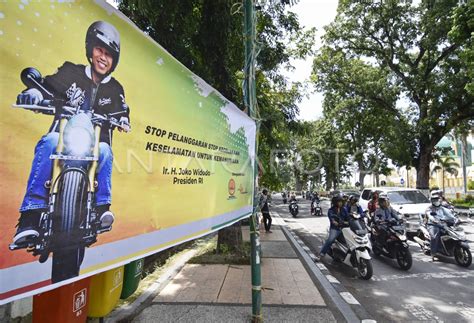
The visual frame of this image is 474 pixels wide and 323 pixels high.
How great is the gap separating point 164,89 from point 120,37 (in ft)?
1.60

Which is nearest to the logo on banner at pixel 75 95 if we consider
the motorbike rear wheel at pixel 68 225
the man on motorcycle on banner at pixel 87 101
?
the man on motorcycle on banner at pixel 87 101

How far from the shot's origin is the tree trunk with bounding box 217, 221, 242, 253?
7.41 m

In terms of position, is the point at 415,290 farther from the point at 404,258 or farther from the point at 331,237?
the point at 331,237

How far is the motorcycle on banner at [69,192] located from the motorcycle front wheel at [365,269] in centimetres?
563

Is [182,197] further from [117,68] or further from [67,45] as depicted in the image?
[67,45]

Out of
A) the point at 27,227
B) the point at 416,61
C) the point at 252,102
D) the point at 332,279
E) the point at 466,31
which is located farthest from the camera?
the point at 416,61

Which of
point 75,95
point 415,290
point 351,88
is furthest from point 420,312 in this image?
point 351,88

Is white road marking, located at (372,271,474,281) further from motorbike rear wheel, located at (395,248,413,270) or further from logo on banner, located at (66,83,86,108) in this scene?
logo on banner, located at (66,83,86,108)

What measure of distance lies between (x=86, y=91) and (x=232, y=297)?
3963 mm

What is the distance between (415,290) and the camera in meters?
5.64

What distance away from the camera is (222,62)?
6758 mm

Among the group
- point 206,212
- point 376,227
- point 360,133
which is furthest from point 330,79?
point 206,212

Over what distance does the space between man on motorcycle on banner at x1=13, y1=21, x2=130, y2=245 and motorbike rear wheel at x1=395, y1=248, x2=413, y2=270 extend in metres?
6.69

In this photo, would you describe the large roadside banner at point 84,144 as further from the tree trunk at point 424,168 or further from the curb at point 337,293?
the tree trunk at point 424,168
